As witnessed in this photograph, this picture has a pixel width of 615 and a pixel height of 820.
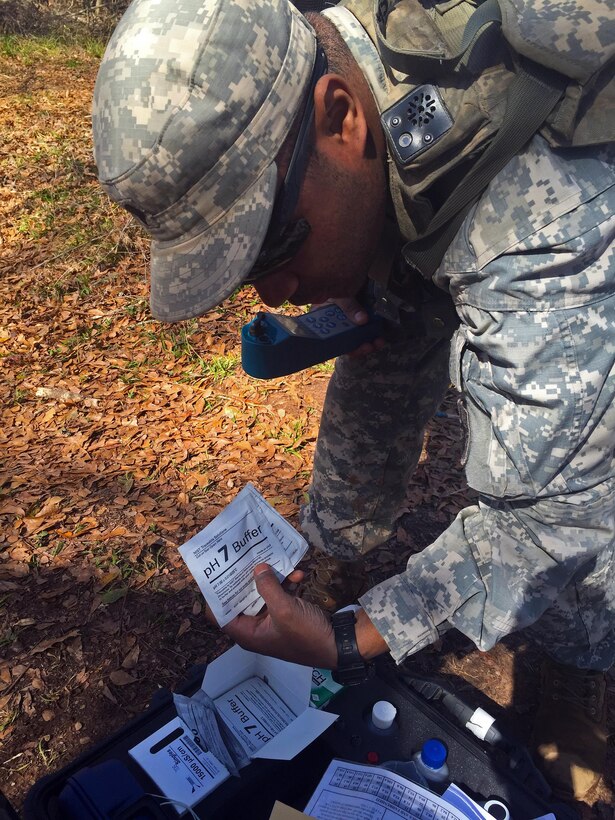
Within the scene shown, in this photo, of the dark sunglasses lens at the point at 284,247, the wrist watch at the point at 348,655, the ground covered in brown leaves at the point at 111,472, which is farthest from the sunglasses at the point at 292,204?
the ground covered in brown leaves at the point at 111,472

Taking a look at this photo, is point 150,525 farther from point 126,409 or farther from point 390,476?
point 390,476

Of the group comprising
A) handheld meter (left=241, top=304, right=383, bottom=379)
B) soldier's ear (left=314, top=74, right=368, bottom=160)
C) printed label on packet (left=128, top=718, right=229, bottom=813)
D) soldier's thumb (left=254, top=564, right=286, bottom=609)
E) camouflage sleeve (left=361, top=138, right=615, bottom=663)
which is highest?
soldier's ear (left=314, top=74, right=368, bottom=160)

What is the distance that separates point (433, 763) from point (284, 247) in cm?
149

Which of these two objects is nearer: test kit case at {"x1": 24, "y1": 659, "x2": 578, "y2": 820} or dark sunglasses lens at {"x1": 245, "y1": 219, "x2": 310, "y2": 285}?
dark sunglasses lens at {"x1": 245, "y1": 219, "x2": 310, "y2": 285}

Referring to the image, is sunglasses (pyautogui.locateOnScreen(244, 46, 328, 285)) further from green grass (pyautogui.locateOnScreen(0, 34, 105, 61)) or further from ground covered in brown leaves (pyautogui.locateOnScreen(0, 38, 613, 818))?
green grass (pyautogui.locateOnScreen(0, 34, 105, 61))

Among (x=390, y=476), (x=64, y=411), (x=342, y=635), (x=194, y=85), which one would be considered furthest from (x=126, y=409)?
(x=194, y=85)

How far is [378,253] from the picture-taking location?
1.84 metres

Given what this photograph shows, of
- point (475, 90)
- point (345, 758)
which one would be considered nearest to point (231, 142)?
point (475, 90)

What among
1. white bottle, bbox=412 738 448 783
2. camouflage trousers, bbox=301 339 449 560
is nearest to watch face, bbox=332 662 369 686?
white bottle, bbox=412 738 448 783

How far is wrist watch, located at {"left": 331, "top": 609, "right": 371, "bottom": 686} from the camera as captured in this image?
1725 mm

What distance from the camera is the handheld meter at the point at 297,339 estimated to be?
7.19 feet

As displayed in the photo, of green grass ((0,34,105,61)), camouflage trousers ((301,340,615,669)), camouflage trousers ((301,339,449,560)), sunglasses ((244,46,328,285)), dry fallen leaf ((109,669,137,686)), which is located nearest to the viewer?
sunglasses ((244,46,328,285))

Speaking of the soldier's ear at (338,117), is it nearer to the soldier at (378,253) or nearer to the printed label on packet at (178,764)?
the soldier at (378,253)

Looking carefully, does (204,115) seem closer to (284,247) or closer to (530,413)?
(284,247)
